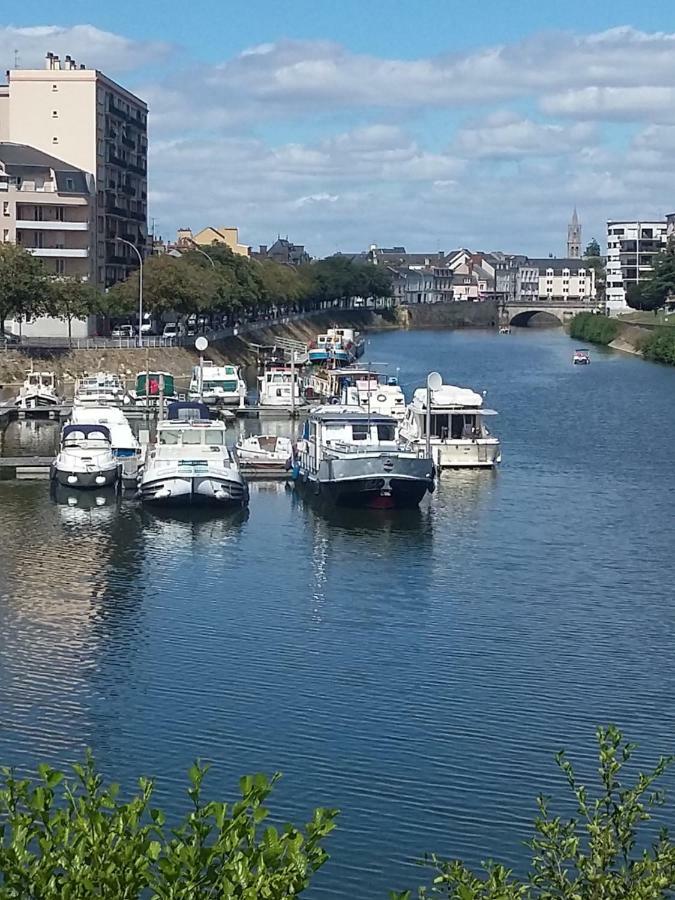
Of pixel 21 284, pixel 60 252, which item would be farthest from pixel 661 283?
pixel 21 284

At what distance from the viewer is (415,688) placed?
2192 cm

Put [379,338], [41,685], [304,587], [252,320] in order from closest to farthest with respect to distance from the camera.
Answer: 1. [41,685]
2. [304,587]
3. [252,320]
4. [379,338]

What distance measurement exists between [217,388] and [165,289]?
65.6ft

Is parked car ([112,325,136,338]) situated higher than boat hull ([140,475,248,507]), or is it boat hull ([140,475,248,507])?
parked car ([112,325,136,338])

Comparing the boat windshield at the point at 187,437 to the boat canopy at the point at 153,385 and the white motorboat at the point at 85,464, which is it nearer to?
the white motorboat at the point at 85,464

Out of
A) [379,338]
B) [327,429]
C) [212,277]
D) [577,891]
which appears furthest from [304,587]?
[379,338]

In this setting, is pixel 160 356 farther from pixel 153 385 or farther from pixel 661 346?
pixel 661 346

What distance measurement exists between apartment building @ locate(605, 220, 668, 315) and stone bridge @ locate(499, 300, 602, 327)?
Result: 3481 mm

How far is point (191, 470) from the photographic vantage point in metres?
35.9

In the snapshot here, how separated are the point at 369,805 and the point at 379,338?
391ft

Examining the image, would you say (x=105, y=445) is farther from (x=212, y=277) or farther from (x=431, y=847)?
(x=212, y=277)

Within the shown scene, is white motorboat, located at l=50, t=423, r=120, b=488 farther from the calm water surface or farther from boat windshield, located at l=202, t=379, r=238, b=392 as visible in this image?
boat windshield, located at l=202, t=379, r=238, b=392

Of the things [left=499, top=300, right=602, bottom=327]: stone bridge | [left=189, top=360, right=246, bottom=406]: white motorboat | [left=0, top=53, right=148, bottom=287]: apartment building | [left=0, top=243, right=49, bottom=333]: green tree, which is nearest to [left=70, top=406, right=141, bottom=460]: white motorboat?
[left=189, top=360, right=246, bottom=406]: white motorboat

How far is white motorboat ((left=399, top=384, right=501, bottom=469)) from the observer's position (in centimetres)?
4297
